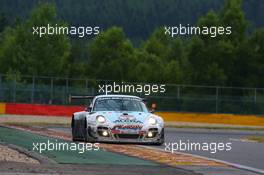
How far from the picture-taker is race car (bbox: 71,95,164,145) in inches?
789

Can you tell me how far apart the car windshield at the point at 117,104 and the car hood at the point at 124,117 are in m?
0.64

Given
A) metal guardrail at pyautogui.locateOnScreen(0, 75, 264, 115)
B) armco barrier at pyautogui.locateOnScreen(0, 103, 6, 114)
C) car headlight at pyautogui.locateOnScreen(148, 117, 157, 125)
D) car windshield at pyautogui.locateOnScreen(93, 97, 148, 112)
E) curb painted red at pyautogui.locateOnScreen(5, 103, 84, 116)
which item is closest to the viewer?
car headlight at pyautogui.locateOnScreen(148, 117, 157, 125)

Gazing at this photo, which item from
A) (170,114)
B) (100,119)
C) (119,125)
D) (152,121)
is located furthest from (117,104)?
(170,114)

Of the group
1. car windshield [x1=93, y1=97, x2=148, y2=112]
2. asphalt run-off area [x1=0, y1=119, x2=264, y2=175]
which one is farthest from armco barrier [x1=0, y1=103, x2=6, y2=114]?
car windshield [x1=93, y1=97, x2=148, y2=112]

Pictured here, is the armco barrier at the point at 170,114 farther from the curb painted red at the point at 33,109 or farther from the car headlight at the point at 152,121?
the car headlight at the point at 152,121

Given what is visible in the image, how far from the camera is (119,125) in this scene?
65.6ft

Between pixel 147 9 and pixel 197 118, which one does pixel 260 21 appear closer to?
pixel 147 9

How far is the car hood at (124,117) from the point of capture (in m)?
20.1

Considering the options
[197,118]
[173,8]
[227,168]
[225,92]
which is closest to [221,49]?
[225,92]

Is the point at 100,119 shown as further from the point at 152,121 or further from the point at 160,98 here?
the point at 160,98

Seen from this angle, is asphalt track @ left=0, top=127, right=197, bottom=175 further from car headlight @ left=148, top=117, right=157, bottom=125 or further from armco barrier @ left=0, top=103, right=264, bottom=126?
armco barrier @ left=0, top=103, right=264, bottom=126

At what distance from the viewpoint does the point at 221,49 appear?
67688 millimetres

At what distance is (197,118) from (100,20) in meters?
72.1

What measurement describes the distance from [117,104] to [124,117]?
139 cm
